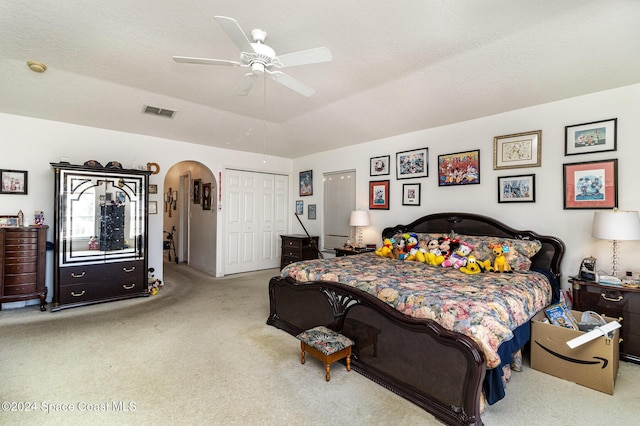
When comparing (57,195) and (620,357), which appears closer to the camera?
(620,357)

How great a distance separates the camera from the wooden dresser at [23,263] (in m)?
3.70

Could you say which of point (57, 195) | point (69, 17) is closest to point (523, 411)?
point (69, 17)

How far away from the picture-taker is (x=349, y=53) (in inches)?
115

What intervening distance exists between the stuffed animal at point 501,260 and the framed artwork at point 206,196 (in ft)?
17.1

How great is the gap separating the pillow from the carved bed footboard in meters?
1.78

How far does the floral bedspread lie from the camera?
6.28 ft

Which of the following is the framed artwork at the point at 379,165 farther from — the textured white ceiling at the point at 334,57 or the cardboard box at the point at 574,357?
the cardboard box at the point at 574,357

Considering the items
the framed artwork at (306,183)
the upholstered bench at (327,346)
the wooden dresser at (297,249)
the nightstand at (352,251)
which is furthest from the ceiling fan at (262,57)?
the framed artwork at (306,183)

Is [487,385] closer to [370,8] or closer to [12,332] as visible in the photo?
[370,8]

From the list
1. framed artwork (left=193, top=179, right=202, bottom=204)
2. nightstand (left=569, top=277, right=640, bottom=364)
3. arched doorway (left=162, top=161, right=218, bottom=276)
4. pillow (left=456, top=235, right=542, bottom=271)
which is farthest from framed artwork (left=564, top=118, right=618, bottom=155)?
framed artwork (left=193, top=179, right=202, bottom=204)

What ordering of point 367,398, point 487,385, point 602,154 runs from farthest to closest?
point 602,154 → point 367,398 → point 487,385

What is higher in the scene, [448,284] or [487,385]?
[448,284]

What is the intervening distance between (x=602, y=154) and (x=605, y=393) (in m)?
2.36

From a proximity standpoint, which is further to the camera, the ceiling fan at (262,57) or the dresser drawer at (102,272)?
the dresser drawer at (102,272)
